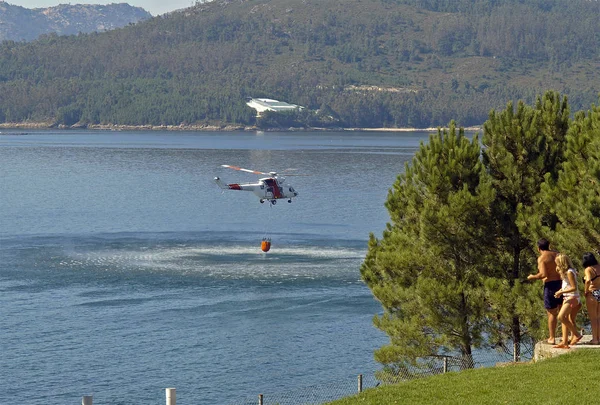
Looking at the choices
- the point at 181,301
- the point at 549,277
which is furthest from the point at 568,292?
the point at 181,301

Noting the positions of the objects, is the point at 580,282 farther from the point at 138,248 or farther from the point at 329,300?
the point at 138,248

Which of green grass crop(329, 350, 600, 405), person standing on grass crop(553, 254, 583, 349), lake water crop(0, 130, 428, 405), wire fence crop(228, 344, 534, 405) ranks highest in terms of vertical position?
person standing on grass crop(553, 254, 583, 349)

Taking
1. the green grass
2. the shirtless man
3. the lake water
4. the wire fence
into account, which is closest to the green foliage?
the wire fence

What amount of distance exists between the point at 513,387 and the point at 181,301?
42.0m

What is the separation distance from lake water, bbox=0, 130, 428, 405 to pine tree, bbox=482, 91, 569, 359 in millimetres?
13488

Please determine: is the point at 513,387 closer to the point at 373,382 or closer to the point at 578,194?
the point at 578,194

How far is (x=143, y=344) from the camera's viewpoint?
2152 inches

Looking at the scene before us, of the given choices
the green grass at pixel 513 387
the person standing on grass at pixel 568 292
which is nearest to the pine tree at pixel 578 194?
the person standing on grass at pixel 568 292

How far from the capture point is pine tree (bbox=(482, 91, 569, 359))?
36844 mm

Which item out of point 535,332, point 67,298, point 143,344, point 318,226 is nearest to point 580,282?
point 535,332

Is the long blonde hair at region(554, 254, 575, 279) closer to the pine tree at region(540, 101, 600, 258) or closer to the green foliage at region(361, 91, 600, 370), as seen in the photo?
the pine tree at region(540, 101, 600, 258)

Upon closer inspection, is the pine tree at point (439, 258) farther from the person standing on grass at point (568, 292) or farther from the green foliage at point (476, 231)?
the person standing on grass at point (568, 292)

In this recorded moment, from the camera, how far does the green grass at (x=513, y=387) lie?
923 inches

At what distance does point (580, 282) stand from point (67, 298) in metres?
39.3
